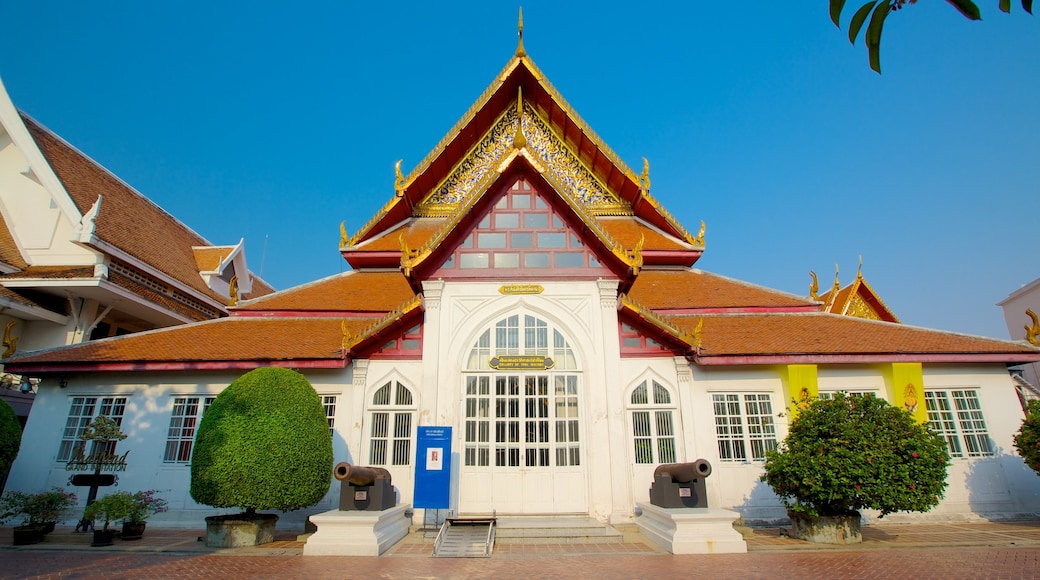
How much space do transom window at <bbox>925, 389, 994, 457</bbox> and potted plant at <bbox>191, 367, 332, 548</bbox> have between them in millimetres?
12268

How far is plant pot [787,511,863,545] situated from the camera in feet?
29.8

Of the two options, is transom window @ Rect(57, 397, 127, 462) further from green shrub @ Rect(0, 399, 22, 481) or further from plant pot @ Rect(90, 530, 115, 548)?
plant pot @ Rect(90, 530, 115, 548)

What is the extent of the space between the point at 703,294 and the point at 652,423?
4.48m

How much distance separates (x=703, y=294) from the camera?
46.9 ft

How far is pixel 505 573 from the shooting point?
23.7 ft

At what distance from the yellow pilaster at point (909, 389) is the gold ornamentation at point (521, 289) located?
7672mm

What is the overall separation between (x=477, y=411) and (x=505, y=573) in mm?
3933

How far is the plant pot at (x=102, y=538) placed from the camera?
8930mm

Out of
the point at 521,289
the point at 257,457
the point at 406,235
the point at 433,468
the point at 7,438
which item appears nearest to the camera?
the point at 257,457

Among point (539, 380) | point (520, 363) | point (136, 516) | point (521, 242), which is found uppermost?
point (521, 242)

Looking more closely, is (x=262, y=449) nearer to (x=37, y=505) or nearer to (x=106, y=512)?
(x=106, y=512)

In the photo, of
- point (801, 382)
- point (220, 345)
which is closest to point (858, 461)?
point (801, 382)

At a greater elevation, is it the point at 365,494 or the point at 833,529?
the point at 365,494

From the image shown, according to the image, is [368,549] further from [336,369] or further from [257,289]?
[257,289]
